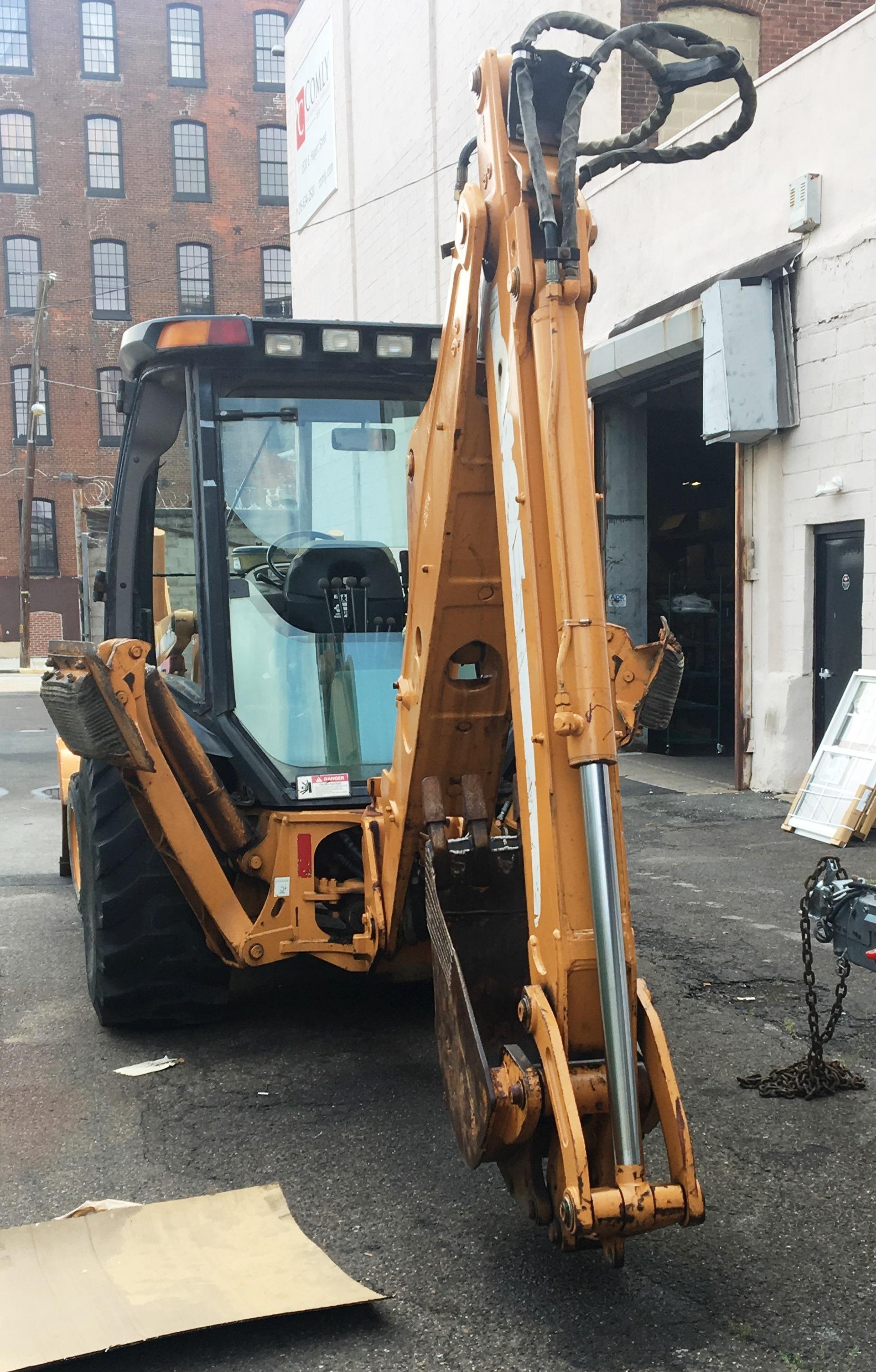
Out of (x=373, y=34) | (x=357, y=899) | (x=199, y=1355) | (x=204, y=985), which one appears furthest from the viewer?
(x=373, y=34)

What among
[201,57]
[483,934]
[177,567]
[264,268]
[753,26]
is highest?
[201,57]

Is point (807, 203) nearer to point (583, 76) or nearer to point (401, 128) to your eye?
point (583, 76)

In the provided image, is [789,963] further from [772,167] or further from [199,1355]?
[772,167]

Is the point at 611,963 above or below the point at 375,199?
below

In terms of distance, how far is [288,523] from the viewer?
481 centimetres

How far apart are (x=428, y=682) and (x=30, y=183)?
39.9m

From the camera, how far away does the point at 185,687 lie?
5.03m

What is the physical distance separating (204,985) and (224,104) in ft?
132

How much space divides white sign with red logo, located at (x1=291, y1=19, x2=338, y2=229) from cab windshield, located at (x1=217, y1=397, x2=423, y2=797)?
19.3 m

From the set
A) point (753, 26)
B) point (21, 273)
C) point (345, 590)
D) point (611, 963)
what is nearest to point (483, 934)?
point (611, 963)

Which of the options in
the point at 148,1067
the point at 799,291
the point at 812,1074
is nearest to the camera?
the point at 812,1074

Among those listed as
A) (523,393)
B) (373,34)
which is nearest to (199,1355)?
(523,393)

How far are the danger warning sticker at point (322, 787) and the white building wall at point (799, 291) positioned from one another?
6308 millimetres

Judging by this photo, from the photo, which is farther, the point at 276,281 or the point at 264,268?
the point at 276,281
